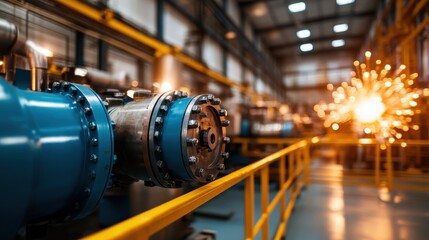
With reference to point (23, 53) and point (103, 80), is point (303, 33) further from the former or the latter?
point (23, 53)

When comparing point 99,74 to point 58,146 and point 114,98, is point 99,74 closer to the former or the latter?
point 114,98

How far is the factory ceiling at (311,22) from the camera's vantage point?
27.4ft

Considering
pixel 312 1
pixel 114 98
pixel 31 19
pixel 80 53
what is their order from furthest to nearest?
pixel 312 1 → pixel 80 53 → pixel 31 19 → pixel 114 98

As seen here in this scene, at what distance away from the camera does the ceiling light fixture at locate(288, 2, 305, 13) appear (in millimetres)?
8090

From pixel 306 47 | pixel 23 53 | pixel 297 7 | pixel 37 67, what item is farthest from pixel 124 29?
pixel 306 47

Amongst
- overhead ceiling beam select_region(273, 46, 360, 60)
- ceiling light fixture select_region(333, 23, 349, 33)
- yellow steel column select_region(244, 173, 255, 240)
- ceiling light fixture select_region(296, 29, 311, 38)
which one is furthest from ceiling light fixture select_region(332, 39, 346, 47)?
yellow steel column select_region(244, 173, 255, 240)

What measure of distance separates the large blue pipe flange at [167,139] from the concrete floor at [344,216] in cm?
157

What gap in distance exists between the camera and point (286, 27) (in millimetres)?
10086

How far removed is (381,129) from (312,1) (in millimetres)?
6097

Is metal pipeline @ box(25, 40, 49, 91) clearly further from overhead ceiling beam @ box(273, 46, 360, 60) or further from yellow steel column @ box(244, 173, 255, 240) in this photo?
overhead ceiling beam @ box(273, 46, 360, 60)

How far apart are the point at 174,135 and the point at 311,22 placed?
31.7ft

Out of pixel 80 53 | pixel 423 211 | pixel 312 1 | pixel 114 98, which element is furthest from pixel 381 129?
pixel 312 1

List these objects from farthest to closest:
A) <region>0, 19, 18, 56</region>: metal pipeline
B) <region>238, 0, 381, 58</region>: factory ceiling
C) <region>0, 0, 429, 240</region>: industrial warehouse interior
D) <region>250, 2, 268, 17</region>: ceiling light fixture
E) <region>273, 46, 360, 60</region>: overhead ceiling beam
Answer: <region>273, 46, 360, 60</region>: overhead ceiling beam
<region>250, 2, 268, 17</region>: ceiling light fixture
<region>238, 0, 381, 58</region>: factory ceiling
<region>0, 19, 18, 56</region>: metal pipeline
<region>0, 0, 429, 240</region>: industrial warehouse interior

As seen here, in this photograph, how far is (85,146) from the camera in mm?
938
